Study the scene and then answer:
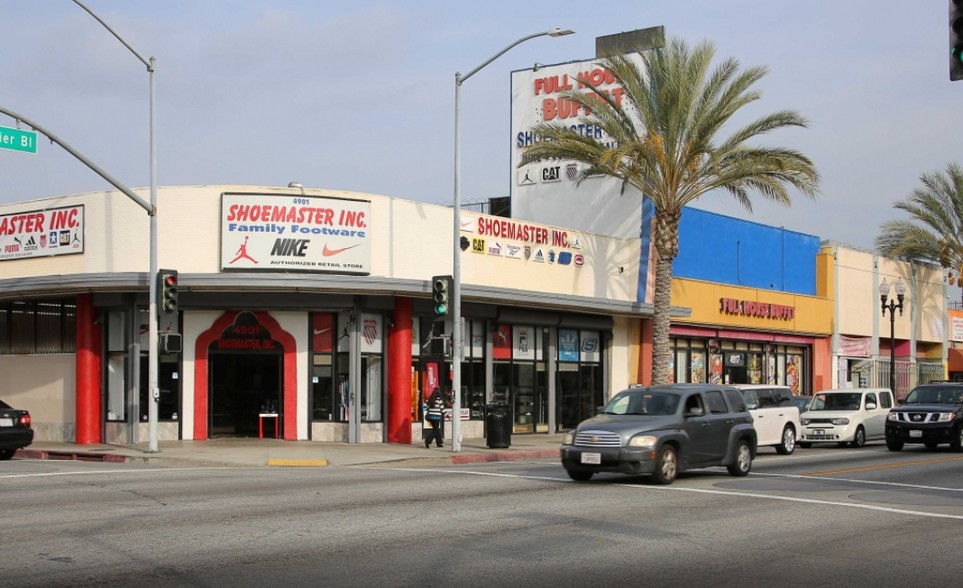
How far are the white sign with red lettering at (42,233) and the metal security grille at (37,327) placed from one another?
6.51 feet

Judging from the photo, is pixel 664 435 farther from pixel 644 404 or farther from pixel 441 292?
pixel 441 292

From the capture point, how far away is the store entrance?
99.1ft

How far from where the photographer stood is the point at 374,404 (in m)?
30.5

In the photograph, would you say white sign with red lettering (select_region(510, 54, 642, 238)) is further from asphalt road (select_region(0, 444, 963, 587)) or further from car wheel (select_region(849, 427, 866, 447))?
asphalt road (select_region(0, 444, 963, 587))

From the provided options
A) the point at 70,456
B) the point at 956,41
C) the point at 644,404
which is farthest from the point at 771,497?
the point at 70,456

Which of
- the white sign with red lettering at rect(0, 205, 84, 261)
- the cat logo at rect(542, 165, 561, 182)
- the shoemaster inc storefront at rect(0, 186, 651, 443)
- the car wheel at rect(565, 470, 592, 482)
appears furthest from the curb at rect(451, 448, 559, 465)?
the cat logo at rect(542, 165, 561, 182)

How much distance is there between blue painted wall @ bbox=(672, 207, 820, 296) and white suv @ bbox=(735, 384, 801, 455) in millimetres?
12288

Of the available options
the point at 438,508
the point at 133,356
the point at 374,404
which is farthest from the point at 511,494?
the point at 133,356

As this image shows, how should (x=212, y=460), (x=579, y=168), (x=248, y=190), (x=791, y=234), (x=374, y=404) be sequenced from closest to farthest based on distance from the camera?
(x=212, y=460) < (x=248, y=190) < (x=374, y=404) < (x=579, y=168) < (x=791, y=234)

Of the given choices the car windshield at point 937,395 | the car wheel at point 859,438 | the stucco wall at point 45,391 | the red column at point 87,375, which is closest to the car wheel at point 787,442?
the car wheel at point 859,438

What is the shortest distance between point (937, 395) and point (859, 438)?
96.9 inches

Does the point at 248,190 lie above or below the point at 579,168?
below

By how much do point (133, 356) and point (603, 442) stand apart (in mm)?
16114

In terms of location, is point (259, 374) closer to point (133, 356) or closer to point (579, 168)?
point (133, 356)
